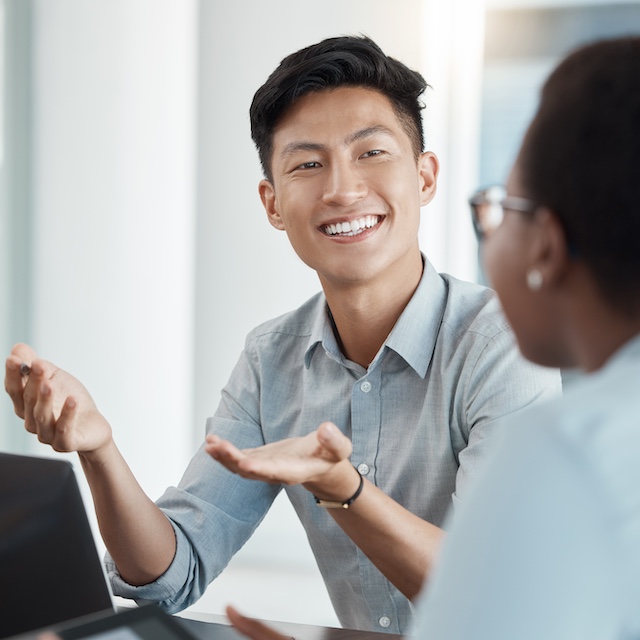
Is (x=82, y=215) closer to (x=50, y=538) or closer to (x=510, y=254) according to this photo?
(x=50, y=538)

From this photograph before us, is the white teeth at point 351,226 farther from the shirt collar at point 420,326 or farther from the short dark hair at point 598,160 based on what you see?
the short dark hair at point 598,160

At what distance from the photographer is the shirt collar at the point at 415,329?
1.63 m

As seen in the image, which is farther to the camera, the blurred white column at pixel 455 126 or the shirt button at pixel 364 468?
the blurred white column at pixel 455 126

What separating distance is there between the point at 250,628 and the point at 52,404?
48 centimetres

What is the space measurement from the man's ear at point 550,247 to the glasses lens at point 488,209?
0.23 feet

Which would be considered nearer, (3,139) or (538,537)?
(538,537)

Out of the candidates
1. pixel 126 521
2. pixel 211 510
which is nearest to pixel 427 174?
pixel 211 510

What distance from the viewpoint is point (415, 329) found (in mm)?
1646

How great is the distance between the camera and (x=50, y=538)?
1.01m

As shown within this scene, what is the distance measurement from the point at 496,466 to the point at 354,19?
328cm

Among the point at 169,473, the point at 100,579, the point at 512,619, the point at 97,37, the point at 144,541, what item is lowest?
the point at 169,473

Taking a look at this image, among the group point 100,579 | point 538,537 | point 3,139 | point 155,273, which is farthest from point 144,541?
point 3,139

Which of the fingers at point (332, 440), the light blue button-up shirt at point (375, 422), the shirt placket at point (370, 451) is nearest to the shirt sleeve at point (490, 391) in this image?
the light blue button-up shirt at point (375, 422)

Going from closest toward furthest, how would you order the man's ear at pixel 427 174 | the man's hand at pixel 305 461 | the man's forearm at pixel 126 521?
the man's hand at pixel 305 461
the man's forearm at pixel 126 521
the man's ear at pixel 427 174
